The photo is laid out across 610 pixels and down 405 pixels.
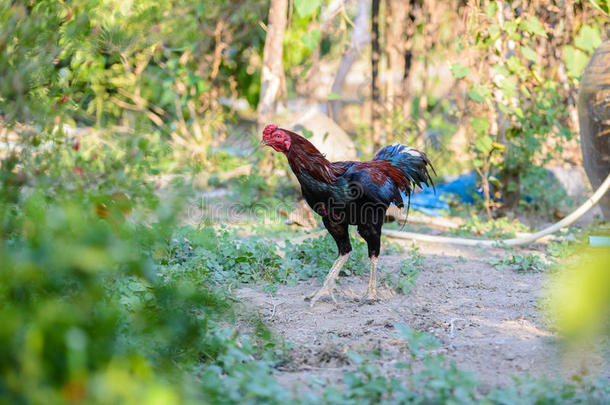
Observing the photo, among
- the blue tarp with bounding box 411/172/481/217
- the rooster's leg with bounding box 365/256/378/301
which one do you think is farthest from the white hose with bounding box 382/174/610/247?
the rooster's leg with bounding box 365/256/378/301

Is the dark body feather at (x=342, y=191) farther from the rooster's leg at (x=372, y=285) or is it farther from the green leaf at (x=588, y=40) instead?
the green leaf at (x=588, y=40)

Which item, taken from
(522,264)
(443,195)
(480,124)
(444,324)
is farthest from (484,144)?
(444,324)

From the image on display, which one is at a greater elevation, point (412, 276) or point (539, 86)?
point (539, 86)

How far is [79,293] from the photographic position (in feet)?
6.59

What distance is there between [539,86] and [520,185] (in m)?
1.05

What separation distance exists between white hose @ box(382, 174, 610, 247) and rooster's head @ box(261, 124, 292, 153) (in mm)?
2177

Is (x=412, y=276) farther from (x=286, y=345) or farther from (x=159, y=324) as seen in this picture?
(x=159, y=324)

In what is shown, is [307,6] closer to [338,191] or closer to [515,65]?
[515,65]

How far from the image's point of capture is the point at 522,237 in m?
5.66

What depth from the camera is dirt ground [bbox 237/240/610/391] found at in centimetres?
279

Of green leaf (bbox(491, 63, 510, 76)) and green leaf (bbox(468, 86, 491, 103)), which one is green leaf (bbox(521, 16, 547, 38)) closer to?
green leaf (bbox(491, 63, 510, 76))

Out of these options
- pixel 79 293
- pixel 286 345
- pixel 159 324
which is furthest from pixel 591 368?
pixel 79 293

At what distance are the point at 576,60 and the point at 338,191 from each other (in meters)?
3.59

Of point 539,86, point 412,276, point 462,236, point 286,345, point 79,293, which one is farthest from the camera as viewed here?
point 539,86
